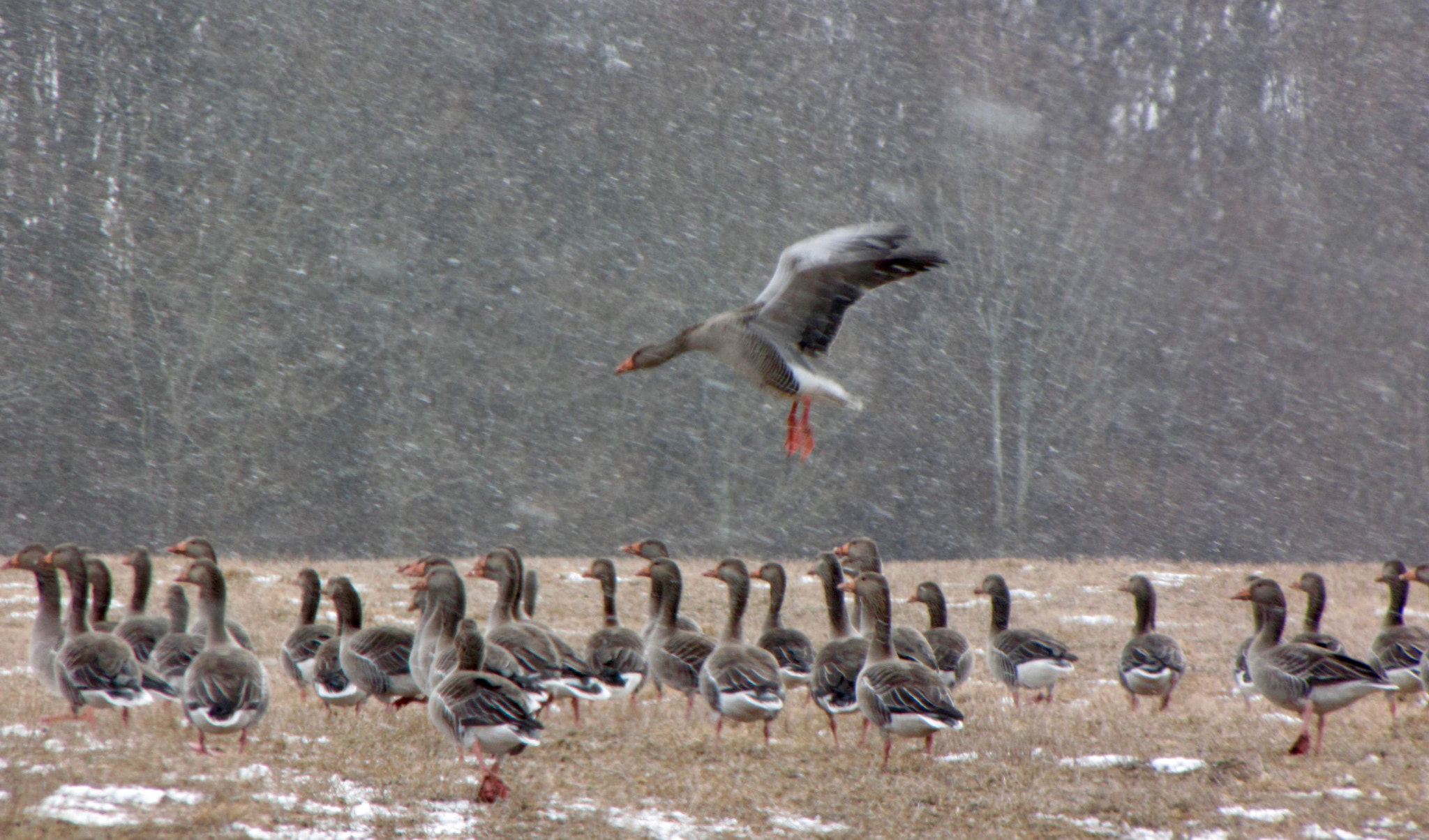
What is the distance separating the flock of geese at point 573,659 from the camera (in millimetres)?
9352

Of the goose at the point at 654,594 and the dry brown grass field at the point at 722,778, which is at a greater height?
the goose at the point at 654,594

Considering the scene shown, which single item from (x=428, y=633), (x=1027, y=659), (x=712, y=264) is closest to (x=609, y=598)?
(x=428, y=633)

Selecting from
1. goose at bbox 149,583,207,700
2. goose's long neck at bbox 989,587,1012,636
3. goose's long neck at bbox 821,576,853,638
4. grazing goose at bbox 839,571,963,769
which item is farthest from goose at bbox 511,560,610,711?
goose's long neck at bbox 989,587,1012,636

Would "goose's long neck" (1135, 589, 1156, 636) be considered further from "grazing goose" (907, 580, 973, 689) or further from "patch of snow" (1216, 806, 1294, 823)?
"patch of snow" (1216, 806, 1294, 823)

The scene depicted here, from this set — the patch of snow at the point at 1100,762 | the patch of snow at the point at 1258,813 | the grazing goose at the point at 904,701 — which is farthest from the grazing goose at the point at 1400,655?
the grazing goose at the point at 904,701

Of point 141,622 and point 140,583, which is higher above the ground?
point 140,583

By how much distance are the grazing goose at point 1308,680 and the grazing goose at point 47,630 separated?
10510 millimetres

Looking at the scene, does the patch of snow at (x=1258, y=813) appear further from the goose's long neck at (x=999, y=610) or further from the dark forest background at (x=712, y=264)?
the dark forest background at (x=712, y=264)

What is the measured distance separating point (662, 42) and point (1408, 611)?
49.5 meters

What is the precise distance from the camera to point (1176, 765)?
31.7 feet

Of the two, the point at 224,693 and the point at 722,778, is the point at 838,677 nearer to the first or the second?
the point at 722,778

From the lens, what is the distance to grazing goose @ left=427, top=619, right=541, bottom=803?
8500 mm

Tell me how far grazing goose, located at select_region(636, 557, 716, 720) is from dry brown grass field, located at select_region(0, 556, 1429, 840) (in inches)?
16.9

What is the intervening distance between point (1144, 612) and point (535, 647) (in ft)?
22.2
